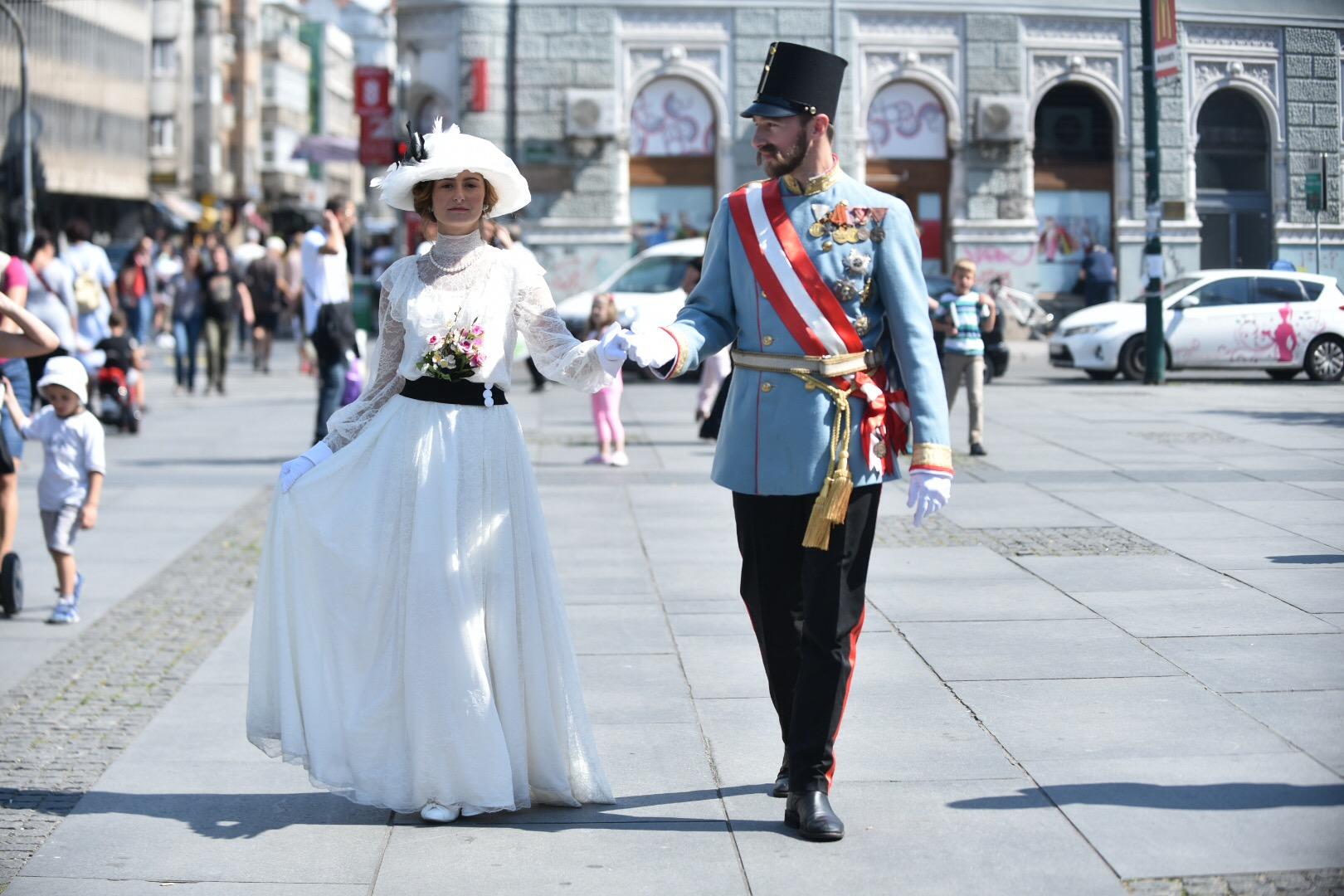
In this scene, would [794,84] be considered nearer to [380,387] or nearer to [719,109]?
[380,387]

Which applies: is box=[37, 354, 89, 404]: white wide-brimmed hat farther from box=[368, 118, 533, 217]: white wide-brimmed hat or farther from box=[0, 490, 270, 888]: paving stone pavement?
box=[368, 118, 533, 217]: white wide-brimmed hat

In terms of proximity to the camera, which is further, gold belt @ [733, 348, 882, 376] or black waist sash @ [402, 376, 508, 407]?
black waist sash @ [402, 376, 508, 407]

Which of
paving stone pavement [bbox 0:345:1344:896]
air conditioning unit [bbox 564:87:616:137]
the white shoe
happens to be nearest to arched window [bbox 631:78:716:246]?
air conditioning unit [bbox 564:87:616:137]

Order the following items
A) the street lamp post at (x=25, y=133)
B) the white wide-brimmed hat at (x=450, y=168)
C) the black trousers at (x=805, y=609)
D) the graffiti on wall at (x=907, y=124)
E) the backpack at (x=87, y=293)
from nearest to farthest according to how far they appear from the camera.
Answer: the black trousers at (x=805, y=609) → the white wide-brimmed hat at (x=450, y=168) → the backpack at (x=87, y=293) → the street lamp post at (x=25, y=133) → the graffiti on wall at (x=907, y=124)

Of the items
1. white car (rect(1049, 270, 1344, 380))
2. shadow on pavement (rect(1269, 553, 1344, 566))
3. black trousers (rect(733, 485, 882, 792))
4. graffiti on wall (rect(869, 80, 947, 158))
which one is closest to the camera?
black trousers (rect(733, 485, 882, 792))

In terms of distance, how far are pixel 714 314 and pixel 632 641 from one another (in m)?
2.56

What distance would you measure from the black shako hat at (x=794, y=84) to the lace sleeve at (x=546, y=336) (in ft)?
2.76

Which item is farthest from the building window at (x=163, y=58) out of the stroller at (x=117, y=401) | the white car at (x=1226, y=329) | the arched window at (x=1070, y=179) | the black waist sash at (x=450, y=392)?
the black waist sash at (x=450, y=392)

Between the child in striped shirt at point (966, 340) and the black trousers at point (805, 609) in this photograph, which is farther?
the child in striped shirt at point (966, 340)

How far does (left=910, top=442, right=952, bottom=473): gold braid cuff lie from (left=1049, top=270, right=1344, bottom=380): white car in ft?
29.4

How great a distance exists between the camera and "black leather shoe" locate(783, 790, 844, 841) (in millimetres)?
4742

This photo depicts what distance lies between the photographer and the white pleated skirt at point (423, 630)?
500cm

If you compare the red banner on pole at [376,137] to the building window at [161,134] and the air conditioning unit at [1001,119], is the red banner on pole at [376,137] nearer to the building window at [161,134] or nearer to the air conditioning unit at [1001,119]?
the air conditioning unit at [1001,119]

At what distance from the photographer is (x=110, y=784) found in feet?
18.4
